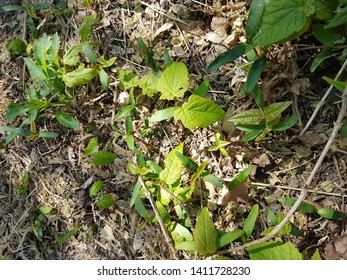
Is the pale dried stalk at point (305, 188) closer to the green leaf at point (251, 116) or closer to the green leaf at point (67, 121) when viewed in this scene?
the green leaf at point (251, 116)

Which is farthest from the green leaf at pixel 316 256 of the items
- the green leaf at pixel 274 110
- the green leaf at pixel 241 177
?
the green leaf at pixel 274 110

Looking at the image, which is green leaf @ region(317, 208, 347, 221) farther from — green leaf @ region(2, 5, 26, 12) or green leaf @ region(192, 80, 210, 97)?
green leaf @ region(2, 5, 26, 12)

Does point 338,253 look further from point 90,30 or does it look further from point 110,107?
point 90,30

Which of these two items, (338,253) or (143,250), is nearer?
(338,253)

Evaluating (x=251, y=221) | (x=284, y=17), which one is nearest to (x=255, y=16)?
(x=284, y=17)

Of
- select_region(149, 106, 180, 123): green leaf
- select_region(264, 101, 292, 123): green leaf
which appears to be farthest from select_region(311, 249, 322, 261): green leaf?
select_region(149, 106, 180, 123): green leaf

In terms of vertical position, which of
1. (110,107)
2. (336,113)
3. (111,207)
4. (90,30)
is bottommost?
(111,207)
